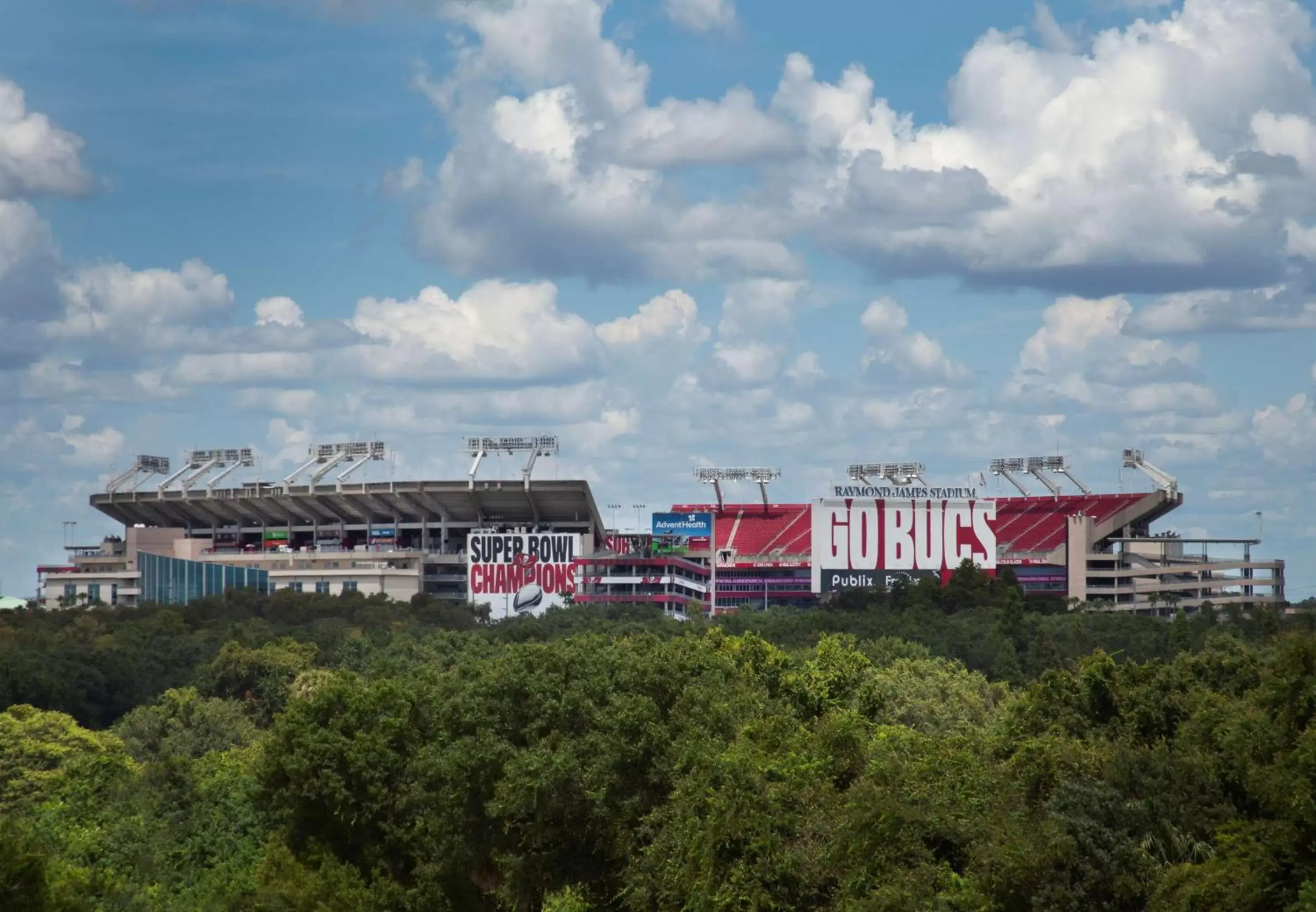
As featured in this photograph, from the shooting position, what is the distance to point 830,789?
53.9 meters

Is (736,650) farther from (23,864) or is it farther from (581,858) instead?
(23,864)

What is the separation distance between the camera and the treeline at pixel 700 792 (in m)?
44.4

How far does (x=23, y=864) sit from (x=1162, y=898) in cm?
2757

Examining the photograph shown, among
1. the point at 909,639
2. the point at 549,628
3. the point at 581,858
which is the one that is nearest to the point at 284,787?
the point at 581,858

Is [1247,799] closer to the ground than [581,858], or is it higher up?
higher up

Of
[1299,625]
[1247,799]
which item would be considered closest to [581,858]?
[1247,799]

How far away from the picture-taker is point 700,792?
55.0 metres

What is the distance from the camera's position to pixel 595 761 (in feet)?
201

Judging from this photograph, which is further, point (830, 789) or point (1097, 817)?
point (830, 789)

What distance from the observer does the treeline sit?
146 ft

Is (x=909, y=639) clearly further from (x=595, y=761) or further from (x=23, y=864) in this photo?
(x=23, y=864)

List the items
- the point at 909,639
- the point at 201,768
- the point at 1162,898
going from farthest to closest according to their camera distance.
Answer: the point at 909,639 < the point at 201,768 < the point at 1162,898

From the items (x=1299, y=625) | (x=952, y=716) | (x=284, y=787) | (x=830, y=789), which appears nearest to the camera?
(x=830, y=789)

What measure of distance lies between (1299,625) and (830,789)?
79.7m
